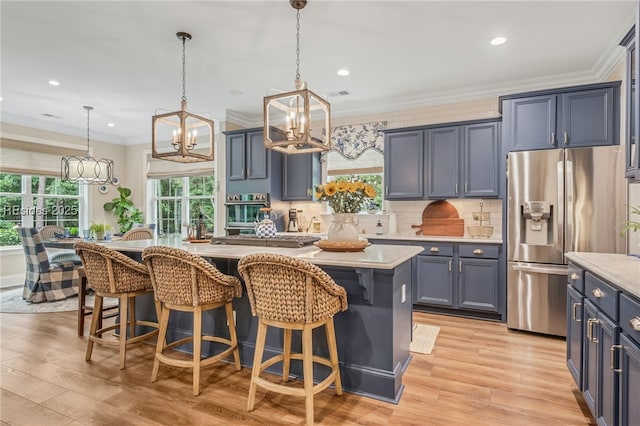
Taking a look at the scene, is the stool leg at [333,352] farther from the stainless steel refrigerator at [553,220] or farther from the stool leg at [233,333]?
the stainless steel refrigerator at [553,220]

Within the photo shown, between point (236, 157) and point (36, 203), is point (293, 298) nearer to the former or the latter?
point (236, 157)

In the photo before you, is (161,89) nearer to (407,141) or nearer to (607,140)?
(407,141)

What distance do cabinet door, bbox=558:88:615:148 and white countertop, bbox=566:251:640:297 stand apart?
1.84 meters

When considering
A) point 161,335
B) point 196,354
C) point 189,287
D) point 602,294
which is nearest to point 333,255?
point 189,287

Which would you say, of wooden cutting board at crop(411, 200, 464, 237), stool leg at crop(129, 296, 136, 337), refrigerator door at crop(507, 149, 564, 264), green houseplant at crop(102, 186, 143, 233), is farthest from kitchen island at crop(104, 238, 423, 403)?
green houseplant at crop(102, 186, 143, 233)

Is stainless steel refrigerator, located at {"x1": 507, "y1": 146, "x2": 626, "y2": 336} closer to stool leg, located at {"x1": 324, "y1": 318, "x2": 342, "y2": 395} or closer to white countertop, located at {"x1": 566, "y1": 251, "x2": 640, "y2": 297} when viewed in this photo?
white countertop, located at {"x1": 566, "y1": 251, "x2": 640, "y2": 297}

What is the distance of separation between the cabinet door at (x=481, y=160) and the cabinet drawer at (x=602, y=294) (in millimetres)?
2333

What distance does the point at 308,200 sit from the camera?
5449 mm

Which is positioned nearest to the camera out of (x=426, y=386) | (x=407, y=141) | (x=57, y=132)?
(x=426, y=386)

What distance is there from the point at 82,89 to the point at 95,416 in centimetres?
435

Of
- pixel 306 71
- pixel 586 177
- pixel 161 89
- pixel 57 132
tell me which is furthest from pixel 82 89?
pixel 586 177

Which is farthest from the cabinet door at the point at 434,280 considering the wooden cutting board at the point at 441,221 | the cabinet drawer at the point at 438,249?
the wooden cutting board at the point at 441,221

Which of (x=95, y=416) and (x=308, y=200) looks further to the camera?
(x=308, y=200)

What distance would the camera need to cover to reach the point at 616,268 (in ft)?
5.84
